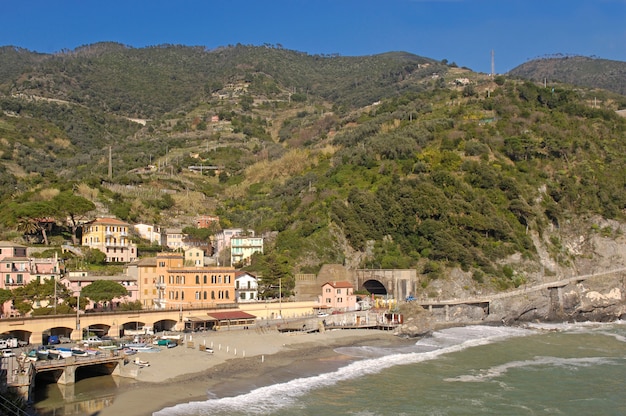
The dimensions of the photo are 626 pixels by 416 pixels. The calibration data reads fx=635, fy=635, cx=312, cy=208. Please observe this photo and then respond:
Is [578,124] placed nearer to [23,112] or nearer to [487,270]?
[487,270]

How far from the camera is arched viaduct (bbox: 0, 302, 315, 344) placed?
42.0 meters

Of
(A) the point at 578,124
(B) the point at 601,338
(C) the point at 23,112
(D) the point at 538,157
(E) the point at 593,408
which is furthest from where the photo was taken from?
(C) the point at 23,112

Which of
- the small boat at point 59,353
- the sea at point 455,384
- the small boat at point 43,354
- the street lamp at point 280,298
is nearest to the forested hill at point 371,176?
the street lamp at point 280,298

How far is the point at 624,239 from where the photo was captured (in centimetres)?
8344

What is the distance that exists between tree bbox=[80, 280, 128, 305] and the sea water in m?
18.4

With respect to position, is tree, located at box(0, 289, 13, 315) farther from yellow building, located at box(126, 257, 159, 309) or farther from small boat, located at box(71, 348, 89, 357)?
yellow building, located at box(126, 257, 159, 309)

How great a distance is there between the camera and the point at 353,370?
1604 inches

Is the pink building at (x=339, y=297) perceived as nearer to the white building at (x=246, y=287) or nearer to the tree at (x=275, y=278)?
the tree at (x=275, y=278)

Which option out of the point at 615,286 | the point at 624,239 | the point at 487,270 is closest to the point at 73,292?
the point at 487,270

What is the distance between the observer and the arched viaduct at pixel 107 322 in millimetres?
42000

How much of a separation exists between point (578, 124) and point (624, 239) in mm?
26618

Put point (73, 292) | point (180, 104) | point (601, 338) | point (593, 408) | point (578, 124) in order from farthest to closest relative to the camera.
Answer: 1. point (180, 104)
2. point (578, 124)
3. point (601, 338)
4. point (73, 292)
5. point (593, 408)

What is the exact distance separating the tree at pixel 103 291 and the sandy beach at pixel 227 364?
8.35 meters

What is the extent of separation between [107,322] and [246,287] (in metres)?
17.6
